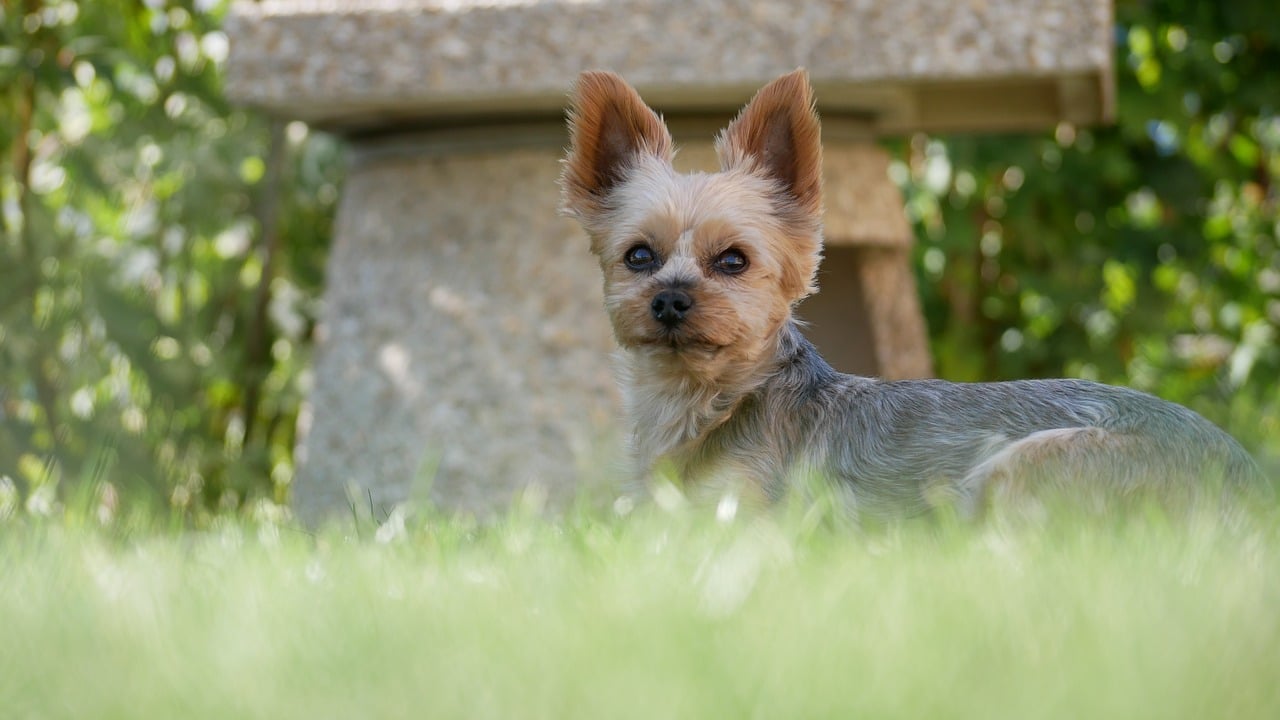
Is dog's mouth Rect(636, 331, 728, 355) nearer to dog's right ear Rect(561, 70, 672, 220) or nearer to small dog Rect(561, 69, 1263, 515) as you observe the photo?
small dog Rect(561, 69, 1263, 515)

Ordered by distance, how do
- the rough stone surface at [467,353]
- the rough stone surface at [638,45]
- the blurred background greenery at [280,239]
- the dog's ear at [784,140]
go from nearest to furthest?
1. the dog's ear at [784,140]
2. the rough stone surface at [638,45]
3. the rough stone surface at [467,353]
4. the blurred background greenery at [280,239]

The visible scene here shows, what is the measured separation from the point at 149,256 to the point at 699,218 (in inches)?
177

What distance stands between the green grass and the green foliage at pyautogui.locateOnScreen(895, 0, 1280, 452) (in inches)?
184

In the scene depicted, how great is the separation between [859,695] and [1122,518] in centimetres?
143

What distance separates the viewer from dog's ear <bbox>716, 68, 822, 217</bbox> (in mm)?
3936

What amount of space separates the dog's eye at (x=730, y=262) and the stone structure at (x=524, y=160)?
52.6 inches

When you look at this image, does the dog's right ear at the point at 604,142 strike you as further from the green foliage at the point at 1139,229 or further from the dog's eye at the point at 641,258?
the green foliage at the point at 1139,229

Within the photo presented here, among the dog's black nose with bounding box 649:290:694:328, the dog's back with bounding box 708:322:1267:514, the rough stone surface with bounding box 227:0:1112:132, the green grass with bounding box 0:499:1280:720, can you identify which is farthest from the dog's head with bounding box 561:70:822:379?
the rough stone surface with bounding box 227:0:1112:132

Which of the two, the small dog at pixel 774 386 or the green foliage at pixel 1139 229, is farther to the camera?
the green foliage at pixel 1139 229

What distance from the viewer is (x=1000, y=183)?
26.2 feet

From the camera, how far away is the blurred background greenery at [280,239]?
21.8 ft

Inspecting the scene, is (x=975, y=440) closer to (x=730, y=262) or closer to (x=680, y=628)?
(x=730, y=262)

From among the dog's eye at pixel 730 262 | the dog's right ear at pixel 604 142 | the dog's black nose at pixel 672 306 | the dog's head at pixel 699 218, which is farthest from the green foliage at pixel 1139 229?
the dog's black nose at pixel 672 306

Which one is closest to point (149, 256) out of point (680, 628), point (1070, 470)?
point (1070, 470)
